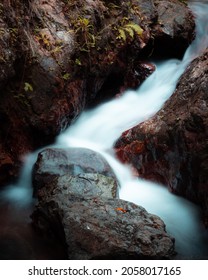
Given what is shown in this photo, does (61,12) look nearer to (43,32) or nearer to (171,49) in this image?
(43,32)

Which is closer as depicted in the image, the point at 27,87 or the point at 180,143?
the point at 180,143

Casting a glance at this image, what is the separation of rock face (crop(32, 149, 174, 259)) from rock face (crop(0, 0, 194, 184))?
1272 millimetres

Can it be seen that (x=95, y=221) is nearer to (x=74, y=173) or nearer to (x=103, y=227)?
(x=103, y=227)

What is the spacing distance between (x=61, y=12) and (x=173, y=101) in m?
2.85

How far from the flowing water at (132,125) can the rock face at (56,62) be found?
0.30 m

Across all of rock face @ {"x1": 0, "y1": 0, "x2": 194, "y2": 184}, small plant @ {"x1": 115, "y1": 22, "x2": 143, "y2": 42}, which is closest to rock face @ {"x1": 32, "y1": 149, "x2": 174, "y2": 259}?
rock face @ {"x1": 0, "y1": 0, "x2": 194, "y2": 184}

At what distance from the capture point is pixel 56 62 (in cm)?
591

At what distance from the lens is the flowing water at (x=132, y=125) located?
485 centimetres

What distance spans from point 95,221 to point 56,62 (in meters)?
3.19

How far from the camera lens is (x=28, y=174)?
5.52 meters

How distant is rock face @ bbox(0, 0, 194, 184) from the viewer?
5.41 metres

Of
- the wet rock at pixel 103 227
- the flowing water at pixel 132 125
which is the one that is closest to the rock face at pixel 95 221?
the wet rock at pixel 103 227

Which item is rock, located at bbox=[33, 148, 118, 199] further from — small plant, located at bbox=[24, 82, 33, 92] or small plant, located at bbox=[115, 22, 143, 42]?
small plant, located at bbox=[115, 22, 143, 42]

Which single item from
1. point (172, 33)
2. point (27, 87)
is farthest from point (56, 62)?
point (172, 33)
